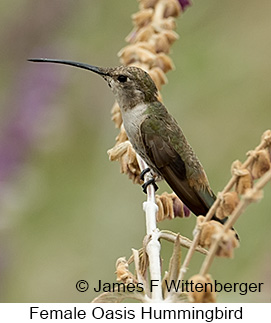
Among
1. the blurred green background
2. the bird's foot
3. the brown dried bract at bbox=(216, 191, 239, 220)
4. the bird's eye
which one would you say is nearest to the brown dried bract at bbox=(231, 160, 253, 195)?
the brown dried bract at bbox=(216, 191, 239, 220)

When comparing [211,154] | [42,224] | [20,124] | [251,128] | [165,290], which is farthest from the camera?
[251,128]

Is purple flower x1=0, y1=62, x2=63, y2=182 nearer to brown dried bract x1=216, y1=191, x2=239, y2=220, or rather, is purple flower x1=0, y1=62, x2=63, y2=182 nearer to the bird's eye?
the bird's eye

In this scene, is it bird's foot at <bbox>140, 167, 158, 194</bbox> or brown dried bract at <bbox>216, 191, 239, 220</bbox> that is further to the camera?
bird's foot at <bbox>140, 167, 158, 194</bbox>

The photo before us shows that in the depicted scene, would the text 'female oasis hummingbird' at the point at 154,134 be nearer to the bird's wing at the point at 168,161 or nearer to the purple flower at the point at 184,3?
the bird's wing at the point at 168,161

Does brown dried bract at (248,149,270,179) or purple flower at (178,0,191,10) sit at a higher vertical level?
purple flower at (178,0,191,10)

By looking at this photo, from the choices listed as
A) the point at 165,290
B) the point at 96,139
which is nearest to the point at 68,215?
the point at 96,139

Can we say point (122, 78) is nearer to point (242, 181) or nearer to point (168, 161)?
point (168, 161)
